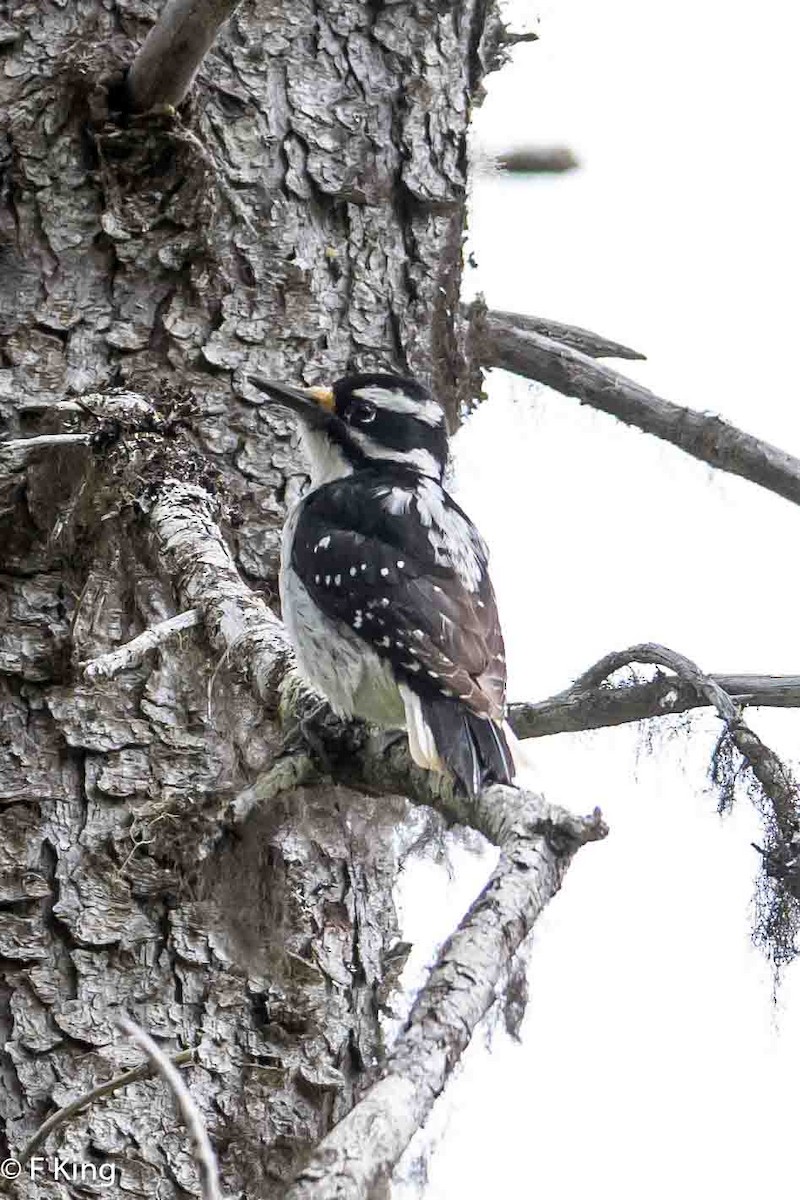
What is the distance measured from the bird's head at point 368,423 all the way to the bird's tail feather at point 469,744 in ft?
2.60

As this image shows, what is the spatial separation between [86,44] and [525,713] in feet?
5.74

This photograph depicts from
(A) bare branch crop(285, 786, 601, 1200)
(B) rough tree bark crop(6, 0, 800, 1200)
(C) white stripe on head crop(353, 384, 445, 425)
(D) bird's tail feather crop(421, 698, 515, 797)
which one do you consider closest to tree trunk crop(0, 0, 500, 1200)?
(B) rough tree bark crop(6, 0, 800, 1200)

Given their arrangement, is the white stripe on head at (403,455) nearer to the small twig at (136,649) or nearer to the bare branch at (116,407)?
the bare branch at (116,407)

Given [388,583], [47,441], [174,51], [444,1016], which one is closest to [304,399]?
[388,583]

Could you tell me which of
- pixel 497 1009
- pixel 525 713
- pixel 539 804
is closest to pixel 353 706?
pixel 525 713

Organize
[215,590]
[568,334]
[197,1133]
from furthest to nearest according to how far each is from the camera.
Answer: [568,334], [215,590], [197,1133]

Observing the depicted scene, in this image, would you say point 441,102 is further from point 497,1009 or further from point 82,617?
point 497,1009

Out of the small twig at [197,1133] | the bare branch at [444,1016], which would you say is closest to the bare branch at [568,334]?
the bare branch at [444,1016]

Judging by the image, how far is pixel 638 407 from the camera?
3830mm

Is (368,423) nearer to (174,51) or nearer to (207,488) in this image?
(207,488)

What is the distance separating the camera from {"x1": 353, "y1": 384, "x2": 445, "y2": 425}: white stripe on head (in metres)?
3.41

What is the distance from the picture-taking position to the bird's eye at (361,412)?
3443 mm

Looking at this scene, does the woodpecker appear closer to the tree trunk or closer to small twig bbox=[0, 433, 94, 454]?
the tree trunk

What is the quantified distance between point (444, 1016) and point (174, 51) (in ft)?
7.16
